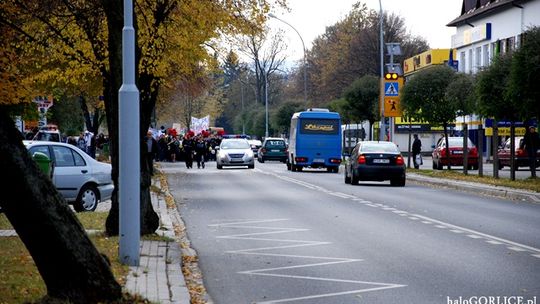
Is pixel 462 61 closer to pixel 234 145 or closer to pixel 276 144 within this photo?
pixel 276 144

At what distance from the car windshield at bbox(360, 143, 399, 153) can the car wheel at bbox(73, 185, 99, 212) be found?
48.9 feet

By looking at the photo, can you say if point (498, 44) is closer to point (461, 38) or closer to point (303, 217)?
point (461, 38)

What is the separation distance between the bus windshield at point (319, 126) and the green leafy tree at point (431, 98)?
680 cm

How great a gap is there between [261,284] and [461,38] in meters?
77.7

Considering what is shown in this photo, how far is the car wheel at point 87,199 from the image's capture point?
914 inches

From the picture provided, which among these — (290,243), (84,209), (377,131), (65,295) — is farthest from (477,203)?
(377,131)

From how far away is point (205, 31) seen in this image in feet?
91.2

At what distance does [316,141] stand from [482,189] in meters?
22.2

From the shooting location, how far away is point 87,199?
77.2 ft

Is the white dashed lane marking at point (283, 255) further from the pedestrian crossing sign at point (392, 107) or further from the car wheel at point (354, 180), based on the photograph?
the pedestrian crossing sign at point (392, 107)

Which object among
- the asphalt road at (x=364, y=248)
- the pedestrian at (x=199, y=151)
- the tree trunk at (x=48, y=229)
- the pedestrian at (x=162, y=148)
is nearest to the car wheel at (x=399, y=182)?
the asphalt road at (x=364, y=248)

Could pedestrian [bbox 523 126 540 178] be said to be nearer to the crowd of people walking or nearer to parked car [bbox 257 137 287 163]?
the crowd of people walking

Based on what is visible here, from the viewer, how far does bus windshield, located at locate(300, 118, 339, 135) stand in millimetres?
55688

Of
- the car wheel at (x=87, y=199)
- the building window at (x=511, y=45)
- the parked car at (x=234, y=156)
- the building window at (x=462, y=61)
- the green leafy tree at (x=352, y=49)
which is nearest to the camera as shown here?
the car wheel at (x=87, y=199)
